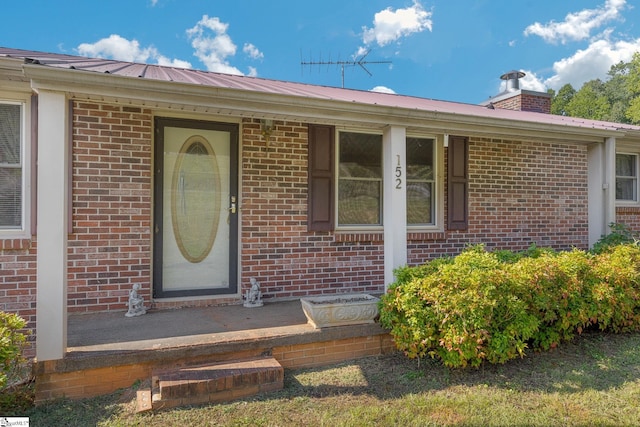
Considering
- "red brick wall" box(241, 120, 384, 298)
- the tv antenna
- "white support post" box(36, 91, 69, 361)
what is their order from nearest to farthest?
1. "white support post" box(36, 91, 69, 361)
2. "red brick wall" box(241, 120, 384, 298)
3. the tv antenna

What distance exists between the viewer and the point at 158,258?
4.21m

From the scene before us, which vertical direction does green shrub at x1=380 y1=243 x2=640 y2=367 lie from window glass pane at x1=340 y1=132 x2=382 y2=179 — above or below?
below

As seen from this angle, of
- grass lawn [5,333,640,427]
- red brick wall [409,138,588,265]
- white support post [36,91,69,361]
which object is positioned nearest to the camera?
grass lawn [5,333,640,427]

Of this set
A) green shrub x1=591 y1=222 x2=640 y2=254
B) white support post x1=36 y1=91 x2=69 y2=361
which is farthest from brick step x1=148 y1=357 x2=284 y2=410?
green shrub x1=591 y1=222 x2=640 y2=254

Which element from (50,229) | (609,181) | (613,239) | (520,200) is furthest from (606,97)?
(50,229)

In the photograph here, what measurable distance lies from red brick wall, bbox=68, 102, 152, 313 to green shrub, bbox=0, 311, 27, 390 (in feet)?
4.09

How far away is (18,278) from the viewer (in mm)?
3654

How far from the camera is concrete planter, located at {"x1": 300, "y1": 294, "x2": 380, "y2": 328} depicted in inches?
131

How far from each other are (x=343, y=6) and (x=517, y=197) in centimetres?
777

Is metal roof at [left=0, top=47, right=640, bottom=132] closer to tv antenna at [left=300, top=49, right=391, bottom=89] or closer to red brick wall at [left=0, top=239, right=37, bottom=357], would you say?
red brick wall at [left=0, top=239, right=37, bottom=357]

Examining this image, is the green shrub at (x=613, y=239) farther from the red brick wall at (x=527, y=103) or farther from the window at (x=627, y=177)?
the red brick wall at (x=527, y=103)

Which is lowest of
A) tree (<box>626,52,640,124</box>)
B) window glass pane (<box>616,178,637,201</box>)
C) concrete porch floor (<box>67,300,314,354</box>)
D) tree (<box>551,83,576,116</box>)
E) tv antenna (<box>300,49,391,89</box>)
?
concrete porch floor (<box>67,300,314,354</box>)

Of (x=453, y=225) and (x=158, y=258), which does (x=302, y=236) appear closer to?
(x=158, y=258)

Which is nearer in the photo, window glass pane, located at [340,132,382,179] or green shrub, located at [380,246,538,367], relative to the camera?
green shrub, located at [380,246,538,367]
